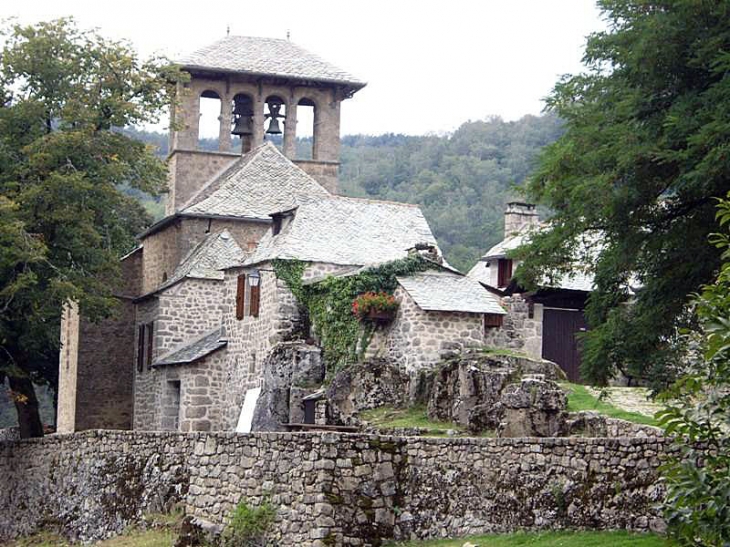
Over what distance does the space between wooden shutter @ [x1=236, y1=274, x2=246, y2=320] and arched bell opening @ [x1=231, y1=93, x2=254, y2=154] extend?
13.3 metres

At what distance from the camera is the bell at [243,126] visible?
5341 centimetres

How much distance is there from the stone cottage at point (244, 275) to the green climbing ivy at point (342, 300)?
312 mm

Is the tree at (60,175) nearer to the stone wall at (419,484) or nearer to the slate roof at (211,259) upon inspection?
the slate roof at (211,259)

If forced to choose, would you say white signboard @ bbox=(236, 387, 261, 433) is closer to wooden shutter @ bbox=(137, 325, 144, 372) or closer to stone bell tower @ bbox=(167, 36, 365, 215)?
wooden shutter @ bbox=(137, 325, 144, 372)

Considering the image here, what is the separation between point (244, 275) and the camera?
4072cm

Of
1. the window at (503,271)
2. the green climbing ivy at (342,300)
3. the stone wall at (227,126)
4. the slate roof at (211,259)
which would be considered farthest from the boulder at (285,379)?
the stone wall at (227,126)

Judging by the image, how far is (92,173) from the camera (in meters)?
39.8

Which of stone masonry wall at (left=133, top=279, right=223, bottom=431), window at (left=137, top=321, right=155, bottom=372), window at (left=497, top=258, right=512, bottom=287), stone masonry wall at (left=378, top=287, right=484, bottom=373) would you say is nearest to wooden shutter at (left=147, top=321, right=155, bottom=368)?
window at (left=137, top=321, right=155, bottom=372)

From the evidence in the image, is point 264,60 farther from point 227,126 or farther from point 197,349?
point 197,349

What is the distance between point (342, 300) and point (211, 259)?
9846 mm

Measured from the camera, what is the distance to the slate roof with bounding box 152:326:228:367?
136 ft

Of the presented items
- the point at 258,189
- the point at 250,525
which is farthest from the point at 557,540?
the point at 258,189

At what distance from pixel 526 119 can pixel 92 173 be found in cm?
7935

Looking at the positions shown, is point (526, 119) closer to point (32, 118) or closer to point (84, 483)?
point (32, 118)
